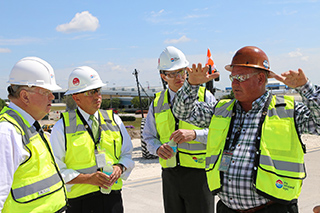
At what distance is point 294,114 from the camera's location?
2701 mm

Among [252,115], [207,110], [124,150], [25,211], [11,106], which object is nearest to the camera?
[25,211]

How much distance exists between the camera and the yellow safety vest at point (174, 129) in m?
3.77

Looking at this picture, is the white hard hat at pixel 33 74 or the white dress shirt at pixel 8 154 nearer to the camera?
the white dress shirt at pixel 8 154

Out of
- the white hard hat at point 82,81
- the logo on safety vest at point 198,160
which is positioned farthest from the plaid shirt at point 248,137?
the white hard hat at point 82,81

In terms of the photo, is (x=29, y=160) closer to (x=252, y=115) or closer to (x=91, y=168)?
(x=91, y=168)

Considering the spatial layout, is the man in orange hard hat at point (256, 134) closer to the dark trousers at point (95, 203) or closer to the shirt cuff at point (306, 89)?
the shirt cuff at point (306, 89)

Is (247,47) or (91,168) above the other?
(247,47)

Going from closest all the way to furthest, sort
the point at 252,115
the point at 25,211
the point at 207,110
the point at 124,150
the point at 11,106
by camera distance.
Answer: the point at 25,211 → the point at 11,106 → the point at 252,115 → the point at 207,110 → the point at 124,150

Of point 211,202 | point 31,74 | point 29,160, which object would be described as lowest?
point 211,202

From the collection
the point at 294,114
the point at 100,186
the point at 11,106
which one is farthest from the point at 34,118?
the point at 294,114

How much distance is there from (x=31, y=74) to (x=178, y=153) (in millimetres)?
1858

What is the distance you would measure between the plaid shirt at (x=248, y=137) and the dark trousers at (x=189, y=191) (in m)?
0.86

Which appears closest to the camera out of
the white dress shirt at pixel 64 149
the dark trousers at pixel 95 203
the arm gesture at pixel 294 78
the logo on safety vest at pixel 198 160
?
the arm gesture at pixel 294 78

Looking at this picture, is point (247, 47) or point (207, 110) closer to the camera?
point (247, 47)
